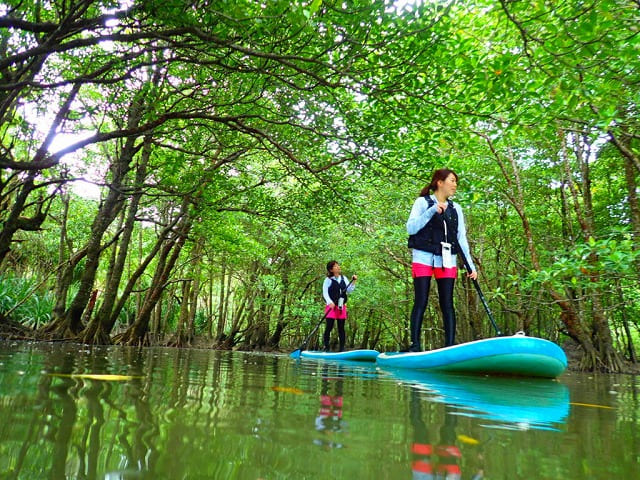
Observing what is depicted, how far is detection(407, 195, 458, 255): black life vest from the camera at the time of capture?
4824 mm

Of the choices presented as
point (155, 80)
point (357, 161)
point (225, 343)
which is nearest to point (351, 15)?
point (357, 161)

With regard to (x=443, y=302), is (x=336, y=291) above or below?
above

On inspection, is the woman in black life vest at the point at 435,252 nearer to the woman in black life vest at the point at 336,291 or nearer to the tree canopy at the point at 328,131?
the tree canopy at the point at 328,131

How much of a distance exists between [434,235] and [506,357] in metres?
1.62

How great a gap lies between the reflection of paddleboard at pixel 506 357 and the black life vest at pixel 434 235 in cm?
124

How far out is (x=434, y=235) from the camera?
4844mm

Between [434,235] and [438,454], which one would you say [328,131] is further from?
[438,454]

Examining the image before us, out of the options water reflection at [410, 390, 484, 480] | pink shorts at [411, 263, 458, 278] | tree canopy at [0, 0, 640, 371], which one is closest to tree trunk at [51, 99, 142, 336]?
tree canopy at [0, 0, 640, 371]

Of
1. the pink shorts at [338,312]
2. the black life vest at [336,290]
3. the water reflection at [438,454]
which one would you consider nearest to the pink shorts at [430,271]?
the water reflection at [438,454]

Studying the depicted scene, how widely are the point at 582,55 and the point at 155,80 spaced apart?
694 centimetres

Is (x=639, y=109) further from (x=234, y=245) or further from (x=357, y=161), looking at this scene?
(x=234, y=245)

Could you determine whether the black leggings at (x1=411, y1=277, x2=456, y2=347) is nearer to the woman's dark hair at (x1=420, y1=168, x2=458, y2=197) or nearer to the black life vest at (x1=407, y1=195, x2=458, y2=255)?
the black life vest at (x1=407, y1=195, x2=458, y2=255)

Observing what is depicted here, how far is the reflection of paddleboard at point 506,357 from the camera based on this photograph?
364cm

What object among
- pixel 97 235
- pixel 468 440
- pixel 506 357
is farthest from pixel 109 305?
pixel 468 440
